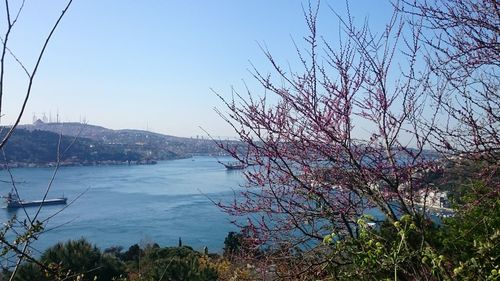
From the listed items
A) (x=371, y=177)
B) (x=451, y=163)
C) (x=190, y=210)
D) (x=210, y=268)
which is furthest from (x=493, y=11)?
(x=190, y=210)

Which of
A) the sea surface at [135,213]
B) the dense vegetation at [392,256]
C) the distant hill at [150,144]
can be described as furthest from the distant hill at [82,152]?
the dense vegetation at [392,256]

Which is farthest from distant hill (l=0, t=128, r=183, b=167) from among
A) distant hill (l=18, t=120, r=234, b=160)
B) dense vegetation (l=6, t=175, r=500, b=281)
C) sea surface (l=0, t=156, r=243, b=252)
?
dense vegetation (l=6, t=175, r=500, b=281)

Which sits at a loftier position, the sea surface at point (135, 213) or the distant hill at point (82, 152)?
the distant hill at point (82, 152)

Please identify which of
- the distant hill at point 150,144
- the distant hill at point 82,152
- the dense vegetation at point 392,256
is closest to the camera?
the dense vegetation at point 392,256

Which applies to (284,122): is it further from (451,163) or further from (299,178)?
(451,163)

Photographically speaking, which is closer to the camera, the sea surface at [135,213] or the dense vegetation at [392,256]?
the dense vegetation at [392,256]

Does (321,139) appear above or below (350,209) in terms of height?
above

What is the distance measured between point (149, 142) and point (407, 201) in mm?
83865

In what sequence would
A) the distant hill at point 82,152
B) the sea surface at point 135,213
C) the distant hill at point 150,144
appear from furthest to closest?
the distant hill at point 150,144, the sea surface at point 135,213, the distant hill at point 82,152

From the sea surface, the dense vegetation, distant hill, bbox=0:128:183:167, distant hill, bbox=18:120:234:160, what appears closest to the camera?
the dense vegetation

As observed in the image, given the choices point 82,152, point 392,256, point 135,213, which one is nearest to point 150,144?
point 82,152

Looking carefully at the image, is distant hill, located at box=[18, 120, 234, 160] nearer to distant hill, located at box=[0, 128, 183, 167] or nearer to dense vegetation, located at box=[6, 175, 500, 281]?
distant hill, located at box=[0, 128, 183, 167]

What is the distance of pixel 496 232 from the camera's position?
4.66 feet

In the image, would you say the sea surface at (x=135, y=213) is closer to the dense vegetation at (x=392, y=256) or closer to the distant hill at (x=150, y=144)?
the dense vegetation at (x=392, y=256)
